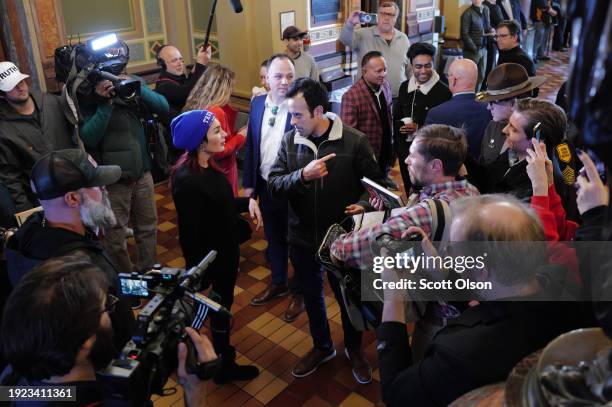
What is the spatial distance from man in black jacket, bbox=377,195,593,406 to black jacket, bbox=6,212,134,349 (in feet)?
3.14

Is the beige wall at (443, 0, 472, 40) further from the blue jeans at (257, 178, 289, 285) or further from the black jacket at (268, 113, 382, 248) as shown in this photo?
the black jacket at (268, 113, 382, 248)

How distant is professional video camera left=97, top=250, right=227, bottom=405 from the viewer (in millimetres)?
1149

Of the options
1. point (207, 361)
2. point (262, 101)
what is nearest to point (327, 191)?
point (262, 101)

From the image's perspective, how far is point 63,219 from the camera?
70.2 inches

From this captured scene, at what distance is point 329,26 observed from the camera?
6070mm

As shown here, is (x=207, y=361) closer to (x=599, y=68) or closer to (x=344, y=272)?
(x=344, y=272)

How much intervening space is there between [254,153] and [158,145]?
2.63 ft

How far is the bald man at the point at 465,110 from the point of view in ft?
9.69

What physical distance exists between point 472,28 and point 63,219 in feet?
20.7

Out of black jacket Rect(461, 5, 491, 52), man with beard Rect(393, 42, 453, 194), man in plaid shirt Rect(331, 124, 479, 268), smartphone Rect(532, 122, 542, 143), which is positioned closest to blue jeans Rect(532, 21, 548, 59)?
black jacket Rect(461, 5, 491, 52)

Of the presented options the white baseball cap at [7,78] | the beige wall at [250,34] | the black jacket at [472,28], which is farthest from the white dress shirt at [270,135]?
the black jacket at [472,28]

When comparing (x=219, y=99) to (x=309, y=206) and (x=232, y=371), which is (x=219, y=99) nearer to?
(x=309, y=206)

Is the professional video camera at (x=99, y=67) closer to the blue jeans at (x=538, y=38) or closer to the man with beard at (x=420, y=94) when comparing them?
the man with beard at (x=420, y=94)

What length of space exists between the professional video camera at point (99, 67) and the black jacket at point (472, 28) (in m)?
5.02
